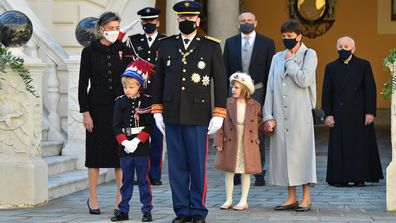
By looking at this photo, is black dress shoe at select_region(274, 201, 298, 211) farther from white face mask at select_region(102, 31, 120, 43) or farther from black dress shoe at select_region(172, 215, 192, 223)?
white face mask at select_region(102, 31, 120, 43)

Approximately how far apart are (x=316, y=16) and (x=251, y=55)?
37.4ft

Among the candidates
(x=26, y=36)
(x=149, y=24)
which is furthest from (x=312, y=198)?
(x=26, y=36)

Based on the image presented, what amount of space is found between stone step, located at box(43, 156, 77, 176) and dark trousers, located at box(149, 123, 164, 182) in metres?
1.05

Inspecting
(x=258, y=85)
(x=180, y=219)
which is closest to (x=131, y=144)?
(x=180, y=219)

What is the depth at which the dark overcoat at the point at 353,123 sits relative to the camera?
Result: 13.3 m

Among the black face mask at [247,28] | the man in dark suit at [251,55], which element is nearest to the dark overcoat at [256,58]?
the man in dark suit at [251,55]

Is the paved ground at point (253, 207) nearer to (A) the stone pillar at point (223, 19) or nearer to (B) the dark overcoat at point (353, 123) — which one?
(B) the dark overcoat at point (353, 123)

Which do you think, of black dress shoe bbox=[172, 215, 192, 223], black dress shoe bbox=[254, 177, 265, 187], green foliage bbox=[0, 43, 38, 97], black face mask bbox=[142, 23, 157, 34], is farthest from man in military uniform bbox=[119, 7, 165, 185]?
black dress shoe bbox=[172, 215, 192, 223]

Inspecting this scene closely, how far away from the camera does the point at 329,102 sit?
13625 mm

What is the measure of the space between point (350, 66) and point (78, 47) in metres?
5.02

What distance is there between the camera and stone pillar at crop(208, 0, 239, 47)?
1808 cm

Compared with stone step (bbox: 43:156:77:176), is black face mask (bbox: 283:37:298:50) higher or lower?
higher

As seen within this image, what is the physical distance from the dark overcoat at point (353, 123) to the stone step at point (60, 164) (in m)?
3.20

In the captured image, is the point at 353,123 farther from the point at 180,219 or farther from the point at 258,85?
the point at 180,219
